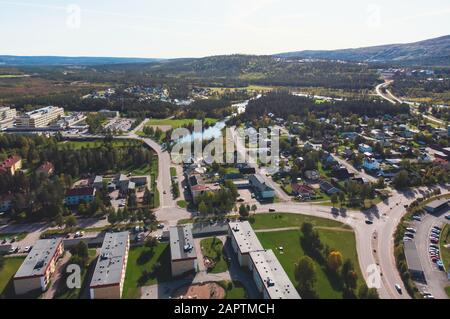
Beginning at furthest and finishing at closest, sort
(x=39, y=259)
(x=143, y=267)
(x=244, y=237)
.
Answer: (x=244, y=237), (x=143, y=267), (x=39, y=259)

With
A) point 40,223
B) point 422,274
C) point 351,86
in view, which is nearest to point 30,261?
point 40,223

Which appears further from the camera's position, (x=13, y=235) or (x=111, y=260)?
(x=13, y=235)

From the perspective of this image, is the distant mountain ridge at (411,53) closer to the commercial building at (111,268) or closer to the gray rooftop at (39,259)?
the commercial building at (111,268)

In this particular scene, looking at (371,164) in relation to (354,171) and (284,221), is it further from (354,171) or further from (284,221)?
(284,221)

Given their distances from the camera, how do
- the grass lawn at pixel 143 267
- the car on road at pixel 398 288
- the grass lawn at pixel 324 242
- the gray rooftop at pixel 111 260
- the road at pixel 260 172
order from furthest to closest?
1. the road at pixel 260 172
2. the grass lawn at pixel 143 267
3. the grass lawn at pixel 324 242
4. the car on road at pixel 398 288
5. the gray rooftop at pixel 111 260

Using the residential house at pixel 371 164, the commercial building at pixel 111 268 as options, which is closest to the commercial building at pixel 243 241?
the commercial building at pixel 111 268

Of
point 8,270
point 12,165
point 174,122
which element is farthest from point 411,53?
point 8,270

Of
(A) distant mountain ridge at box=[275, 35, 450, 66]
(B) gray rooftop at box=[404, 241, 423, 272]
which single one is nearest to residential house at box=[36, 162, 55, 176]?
(B) gray rooftop at box=[404, 241, 423, 272]

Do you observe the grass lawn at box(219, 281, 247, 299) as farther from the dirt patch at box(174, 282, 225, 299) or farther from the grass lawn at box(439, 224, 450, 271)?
the grass lawn at box(439, 224, 450, 271)
